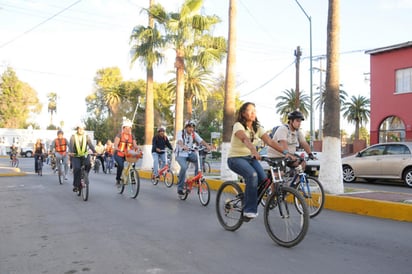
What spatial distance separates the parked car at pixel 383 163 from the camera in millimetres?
13461

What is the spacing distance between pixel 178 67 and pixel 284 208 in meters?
13.8

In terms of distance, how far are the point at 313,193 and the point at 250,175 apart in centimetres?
205

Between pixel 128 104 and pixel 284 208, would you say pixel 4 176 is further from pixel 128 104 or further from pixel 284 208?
pixel 128 104

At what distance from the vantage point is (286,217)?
518 centimetres

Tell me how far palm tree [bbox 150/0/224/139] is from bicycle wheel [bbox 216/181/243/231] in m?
11.1

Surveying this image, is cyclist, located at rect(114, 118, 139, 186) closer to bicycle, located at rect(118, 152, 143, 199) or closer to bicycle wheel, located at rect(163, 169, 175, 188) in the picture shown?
bicycle, located at rect(118, 152, 143, 199)

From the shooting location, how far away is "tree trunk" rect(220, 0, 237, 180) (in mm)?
13241

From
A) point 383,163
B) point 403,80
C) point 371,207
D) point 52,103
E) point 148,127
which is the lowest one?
point 371,207

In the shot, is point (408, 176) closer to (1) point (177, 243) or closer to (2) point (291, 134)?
(2) point (291, 134)

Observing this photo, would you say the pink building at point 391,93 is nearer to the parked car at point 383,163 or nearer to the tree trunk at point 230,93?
the parked car at point 383,163

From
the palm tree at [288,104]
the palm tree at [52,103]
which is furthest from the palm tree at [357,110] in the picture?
the palm tree at [52,103]

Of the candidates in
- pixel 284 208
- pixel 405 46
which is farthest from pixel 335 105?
pixel 405 46

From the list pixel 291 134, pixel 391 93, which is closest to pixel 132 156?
pixel 291 134

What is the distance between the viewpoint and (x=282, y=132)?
6.93 metres
